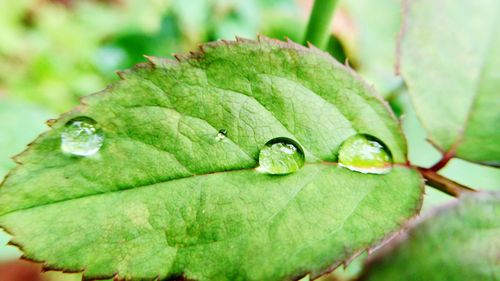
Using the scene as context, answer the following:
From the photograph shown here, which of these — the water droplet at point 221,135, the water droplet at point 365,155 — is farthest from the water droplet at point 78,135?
the water droplet at point 365,155

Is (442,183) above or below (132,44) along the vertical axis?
above

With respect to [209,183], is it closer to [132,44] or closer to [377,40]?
[377,40]

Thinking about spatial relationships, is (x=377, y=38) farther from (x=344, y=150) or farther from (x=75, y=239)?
(x=75, y=239)

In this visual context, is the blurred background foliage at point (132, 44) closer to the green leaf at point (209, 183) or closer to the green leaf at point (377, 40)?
the green leaf at point (377, 40)

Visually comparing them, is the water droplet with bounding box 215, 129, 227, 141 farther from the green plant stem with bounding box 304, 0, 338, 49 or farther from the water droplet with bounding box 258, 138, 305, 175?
the green plant stem with bounding box 304, 0, 338, 49

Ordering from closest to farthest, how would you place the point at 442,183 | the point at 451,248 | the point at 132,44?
the point at 451,248 → the point at 442,183 → the point at 132,44

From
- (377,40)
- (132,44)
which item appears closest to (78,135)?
(377,40)
